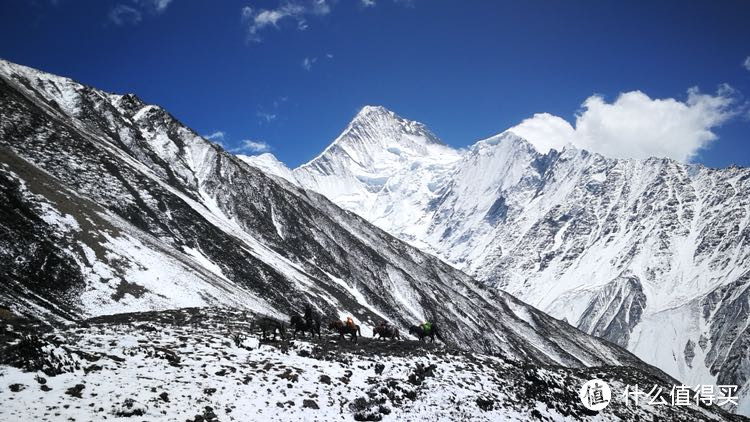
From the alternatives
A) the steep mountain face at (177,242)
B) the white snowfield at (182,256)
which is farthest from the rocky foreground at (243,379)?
the steep mountain face at (177,242)

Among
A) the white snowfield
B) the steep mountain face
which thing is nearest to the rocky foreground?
the white snowfield

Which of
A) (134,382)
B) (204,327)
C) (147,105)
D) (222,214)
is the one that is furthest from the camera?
(147,105)

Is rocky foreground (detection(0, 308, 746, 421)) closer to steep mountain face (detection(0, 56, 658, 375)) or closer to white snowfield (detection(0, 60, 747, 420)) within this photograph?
white snowfield (detection(0, 60, 747, 420))

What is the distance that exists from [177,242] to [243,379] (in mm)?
70898

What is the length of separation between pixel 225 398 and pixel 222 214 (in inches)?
4564

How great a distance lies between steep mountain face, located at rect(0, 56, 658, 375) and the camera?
50.4 meters

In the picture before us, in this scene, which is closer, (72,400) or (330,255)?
(72,400)

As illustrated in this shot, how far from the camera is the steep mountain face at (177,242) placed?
5044 centimetres

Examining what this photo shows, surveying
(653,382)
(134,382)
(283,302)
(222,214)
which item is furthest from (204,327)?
(222,214)

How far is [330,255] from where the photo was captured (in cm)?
13925

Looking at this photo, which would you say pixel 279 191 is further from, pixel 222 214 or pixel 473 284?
pixel 473 284

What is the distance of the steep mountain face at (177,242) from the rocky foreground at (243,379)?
498 inches

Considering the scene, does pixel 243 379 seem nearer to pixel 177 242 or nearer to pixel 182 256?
pixel 182 256

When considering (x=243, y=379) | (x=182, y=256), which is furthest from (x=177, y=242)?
(x=243, y=379)
